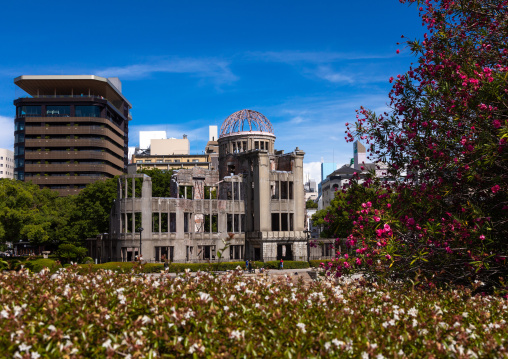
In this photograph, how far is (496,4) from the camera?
51.3 feet

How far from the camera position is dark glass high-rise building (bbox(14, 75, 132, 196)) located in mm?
108375

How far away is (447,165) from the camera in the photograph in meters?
14.2

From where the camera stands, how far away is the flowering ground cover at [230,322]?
7.36 m

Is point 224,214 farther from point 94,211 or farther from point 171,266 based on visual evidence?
point 94,211

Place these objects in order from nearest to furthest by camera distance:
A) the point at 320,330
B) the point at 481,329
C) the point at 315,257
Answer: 1. the point at 320,330
2. the point at 481,329
3. the point at 315,257

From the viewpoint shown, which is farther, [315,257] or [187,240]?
[315,257]

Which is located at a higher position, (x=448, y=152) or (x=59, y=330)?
(x=448, y=152)

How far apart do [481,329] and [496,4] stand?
35.4 feet

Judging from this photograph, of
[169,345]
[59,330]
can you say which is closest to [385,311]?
[169,345]

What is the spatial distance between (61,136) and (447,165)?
350 feet

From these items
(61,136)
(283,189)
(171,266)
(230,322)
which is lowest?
(171,266)

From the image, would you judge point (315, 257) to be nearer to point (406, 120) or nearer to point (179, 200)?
point (179, 200)

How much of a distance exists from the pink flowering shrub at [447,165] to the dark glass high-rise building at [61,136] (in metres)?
100

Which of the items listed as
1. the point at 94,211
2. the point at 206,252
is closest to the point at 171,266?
the point at 206,252
